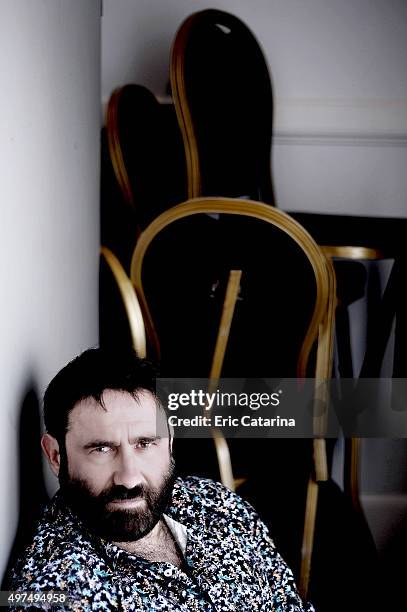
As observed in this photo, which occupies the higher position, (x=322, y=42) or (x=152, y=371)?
(x=322, y=42)

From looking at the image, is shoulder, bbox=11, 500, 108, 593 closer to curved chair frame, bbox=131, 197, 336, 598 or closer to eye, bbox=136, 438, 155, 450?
eye, bbox=136, 438, 155, 450

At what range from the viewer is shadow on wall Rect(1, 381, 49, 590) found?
1139mm

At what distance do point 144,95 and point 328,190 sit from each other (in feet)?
2.06

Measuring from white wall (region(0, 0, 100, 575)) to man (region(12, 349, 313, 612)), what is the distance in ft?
0.22

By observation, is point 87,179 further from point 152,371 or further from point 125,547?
point 125,547

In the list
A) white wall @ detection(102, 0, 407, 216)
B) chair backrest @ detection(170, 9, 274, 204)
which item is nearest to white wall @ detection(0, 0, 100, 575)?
chair backrest @ detection(170, 9, 274, 204)

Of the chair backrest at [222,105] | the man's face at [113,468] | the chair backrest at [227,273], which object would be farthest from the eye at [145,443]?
the chair backrest at [222,105]

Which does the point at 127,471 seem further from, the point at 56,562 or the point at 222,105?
the point at 222,105

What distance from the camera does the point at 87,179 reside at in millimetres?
1832

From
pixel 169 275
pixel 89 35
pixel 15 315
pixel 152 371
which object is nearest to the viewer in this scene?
pixel 15 315

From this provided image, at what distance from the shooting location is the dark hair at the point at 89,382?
1.12 meters

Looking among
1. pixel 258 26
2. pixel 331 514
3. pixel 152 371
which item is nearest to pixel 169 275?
pixel 152 371

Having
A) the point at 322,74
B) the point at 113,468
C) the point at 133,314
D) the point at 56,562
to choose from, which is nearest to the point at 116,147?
the point at 133,314

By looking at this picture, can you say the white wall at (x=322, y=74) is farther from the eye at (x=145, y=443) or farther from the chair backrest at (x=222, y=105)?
the eye at (x=145, y=443)
